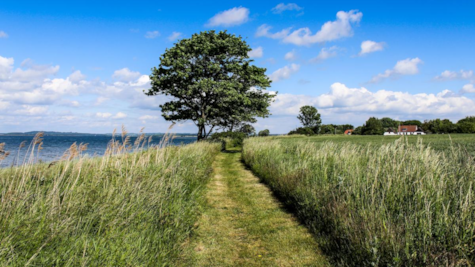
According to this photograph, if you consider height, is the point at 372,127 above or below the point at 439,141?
above

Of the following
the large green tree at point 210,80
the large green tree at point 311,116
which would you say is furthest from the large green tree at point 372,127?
the large green tree at point 210,80

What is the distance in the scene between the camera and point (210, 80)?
71.9ft

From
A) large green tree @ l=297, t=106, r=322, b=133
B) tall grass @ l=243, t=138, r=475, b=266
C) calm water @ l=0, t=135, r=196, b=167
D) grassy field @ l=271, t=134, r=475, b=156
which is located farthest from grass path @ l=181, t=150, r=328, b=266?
large green tree @ l=297, t=106, r=322, b=133

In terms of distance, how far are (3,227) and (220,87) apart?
1950 cm

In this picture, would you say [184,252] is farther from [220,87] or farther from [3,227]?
[220,87]

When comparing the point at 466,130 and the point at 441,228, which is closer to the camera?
the point at 441,228

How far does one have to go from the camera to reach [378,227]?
434 centimetres

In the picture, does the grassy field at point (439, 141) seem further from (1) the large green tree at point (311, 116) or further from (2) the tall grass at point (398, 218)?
(1) the large green tree at point (311, 116)

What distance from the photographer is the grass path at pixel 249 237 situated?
4.84m

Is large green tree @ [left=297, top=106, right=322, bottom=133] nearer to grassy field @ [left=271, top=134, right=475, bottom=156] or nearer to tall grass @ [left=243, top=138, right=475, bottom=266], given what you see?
grassy field @ [left=271, top=134, right=475, bottom=156]

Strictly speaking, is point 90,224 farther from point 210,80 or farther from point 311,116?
point 311,116

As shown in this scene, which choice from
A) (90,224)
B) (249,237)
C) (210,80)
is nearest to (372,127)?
(210,80)

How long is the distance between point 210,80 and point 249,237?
17550 millimetres

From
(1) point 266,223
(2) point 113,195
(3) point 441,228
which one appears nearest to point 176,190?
(2) point 113,195
